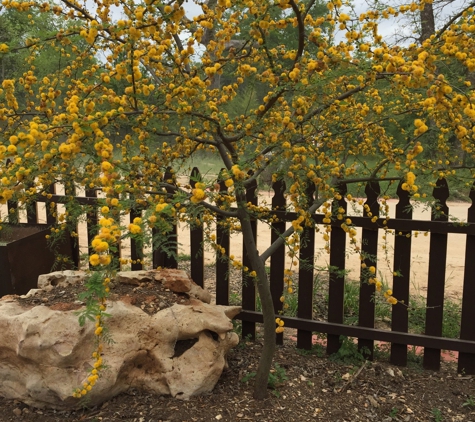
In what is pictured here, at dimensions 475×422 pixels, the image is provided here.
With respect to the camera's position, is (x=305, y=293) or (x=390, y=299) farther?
(x=305, y=293)

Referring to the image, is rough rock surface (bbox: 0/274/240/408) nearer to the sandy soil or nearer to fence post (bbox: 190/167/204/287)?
fence post (bbox: 190/167/204/287)

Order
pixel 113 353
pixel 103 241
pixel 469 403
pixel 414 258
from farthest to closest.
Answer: pixel 414 258 → pixel 469 403 → pixel 113 353 → pixel 103 241

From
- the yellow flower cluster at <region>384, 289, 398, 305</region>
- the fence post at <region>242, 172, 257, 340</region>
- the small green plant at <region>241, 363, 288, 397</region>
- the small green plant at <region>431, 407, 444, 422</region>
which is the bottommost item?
the small green plant at <region>431, 407, 444, 422</region>

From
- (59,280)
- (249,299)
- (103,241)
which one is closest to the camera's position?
(103,241)

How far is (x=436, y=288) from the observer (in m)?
3.23

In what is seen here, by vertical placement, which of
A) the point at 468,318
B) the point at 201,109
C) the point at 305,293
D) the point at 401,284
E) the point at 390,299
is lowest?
the point at 468,318

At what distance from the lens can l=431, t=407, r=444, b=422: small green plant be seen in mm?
2623

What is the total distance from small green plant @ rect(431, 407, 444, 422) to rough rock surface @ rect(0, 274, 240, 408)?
4.16ft

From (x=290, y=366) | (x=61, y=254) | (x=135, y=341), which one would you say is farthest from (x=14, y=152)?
(x=61, y=254)

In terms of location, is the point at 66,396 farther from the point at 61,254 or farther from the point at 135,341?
the point at 61,254

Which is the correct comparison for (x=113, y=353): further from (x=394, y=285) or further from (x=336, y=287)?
(x=394, y=285)

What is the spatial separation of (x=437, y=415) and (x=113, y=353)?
6.23 ft

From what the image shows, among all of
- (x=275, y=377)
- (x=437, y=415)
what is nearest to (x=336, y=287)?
(x=275, y=377)

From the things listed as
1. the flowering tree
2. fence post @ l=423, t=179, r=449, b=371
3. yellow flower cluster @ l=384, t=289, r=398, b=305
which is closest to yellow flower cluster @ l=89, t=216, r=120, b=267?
the flowering tree
